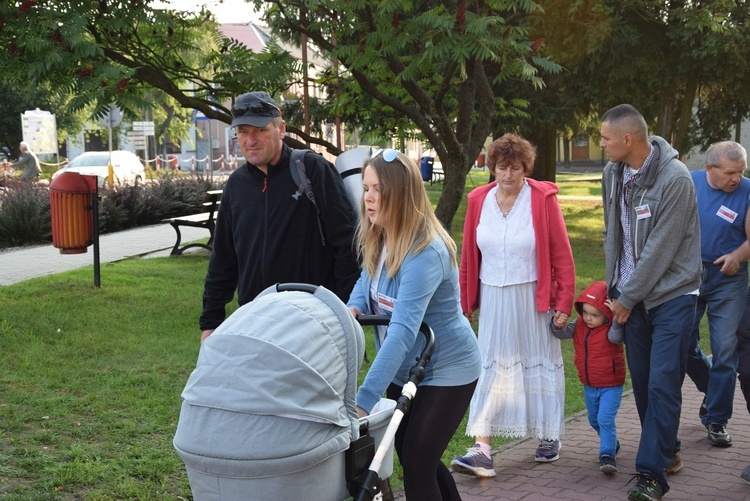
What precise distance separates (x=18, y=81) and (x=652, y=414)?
20.4 feet

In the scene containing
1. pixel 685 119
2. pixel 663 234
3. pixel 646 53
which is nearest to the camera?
pixel 663 234

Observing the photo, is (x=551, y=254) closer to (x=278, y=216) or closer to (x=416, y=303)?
(x=278, y=216)

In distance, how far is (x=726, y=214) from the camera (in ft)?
20.6

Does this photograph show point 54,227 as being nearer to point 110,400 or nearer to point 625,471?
point 110,400

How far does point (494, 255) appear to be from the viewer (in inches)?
239

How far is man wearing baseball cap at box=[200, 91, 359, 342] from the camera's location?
4.77 metres

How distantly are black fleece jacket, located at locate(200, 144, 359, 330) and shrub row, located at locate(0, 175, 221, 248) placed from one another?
12713mm

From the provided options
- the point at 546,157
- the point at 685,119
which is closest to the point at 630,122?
the point at 685,119

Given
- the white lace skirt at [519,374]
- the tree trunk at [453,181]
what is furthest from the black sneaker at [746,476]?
the tree trunk at [453,181]

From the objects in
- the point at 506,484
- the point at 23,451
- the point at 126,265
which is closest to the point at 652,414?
the point at 506,484

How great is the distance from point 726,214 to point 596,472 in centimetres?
190

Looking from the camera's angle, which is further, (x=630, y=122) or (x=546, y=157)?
(x=546, y=157)

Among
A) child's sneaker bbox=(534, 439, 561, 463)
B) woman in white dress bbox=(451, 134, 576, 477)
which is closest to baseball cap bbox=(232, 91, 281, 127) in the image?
woman in white dress bbox=(451, 134, 576, 477)

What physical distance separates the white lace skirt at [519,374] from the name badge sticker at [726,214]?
1.36m
